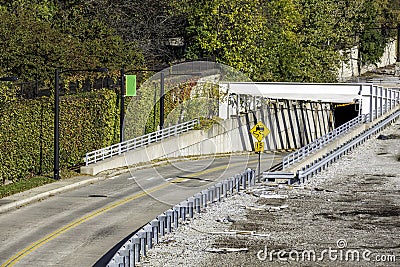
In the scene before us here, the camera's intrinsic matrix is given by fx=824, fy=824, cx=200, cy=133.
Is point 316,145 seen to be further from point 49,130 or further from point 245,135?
point 245,135

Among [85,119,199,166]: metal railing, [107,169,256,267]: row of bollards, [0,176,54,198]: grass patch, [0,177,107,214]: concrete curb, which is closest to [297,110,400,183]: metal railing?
[107,169,256,267]: row of bollards

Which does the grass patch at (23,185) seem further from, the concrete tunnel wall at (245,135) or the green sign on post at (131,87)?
the green sign on post at (131,87)

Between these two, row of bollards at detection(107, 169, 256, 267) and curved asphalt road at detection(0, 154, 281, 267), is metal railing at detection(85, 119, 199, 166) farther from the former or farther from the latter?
row of bollards at detection(107, 169, 256, 267)

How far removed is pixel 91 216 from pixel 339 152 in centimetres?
2526

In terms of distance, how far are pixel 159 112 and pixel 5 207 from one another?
1155 inches

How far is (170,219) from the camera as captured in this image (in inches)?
1248

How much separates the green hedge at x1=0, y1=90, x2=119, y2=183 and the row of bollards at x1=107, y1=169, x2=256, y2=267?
479 inches

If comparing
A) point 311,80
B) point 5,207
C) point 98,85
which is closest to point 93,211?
point 5,207

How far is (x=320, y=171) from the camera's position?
52.4 m

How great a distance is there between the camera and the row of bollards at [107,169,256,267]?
83.1 ft

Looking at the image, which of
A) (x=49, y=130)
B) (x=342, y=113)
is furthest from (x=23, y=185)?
(x=342, y=113)

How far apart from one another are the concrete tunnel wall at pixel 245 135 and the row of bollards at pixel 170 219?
1079 centimetres

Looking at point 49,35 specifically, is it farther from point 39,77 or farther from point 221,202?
point 221,202

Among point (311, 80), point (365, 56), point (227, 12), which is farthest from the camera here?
point (365, 56)
